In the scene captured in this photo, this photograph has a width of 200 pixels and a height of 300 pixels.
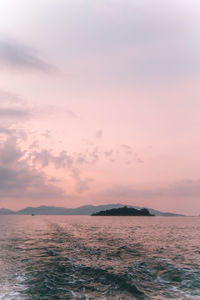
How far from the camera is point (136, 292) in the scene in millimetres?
18844

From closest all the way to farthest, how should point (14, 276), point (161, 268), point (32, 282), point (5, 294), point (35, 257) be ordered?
point (5, 294) → point (32, 282) → point (14, 276) → point (161, 268) → point (35, 257)

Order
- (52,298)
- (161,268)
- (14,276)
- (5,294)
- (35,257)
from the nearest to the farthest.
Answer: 1. (52,298)
2. (5,294)
3. (14,276)
4. (161,268)
5. (35,257)

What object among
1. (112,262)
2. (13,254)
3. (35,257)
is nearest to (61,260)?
(35,257)

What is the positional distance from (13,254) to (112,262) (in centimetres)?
1412

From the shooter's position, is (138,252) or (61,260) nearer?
(61,260)

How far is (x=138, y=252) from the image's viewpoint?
35562 millimetres

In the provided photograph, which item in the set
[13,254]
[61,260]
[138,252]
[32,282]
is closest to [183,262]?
[138,252]

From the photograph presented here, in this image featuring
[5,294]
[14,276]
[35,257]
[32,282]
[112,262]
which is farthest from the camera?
[35,257]

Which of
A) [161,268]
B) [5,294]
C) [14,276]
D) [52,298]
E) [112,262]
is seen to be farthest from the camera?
[112,262]

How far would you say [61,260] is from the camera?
29.9 meters

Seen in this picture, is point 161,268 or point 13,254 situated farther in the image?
point 13,254

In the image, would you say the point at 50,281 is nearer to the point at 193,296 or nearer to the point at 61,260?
the point at 61,260

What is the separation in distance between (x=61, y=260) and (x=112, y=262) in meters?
6.09

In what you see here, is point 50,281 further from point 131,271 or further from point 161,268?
point 161,268
